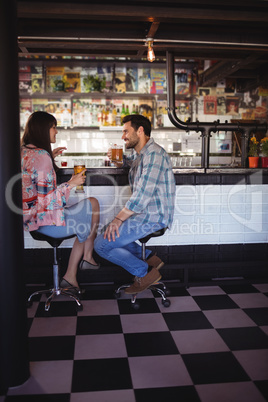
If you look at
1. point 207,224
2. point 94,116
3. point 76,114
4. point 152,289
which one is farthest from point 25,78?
point 152,289

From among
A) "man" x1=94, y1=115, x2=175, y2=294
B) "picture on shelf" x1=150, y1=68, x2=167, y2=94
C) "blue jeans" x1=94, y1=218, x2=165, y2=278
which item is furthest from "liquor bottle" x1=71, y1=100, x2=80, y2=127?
"blue jeans" x1=94, y1=218, x2=165, y2=278

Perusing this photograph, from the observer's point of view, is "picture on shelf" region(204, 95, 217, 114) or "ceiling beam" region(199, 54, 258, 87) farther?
"picture on shelf" region(204, 95, 217, 114)

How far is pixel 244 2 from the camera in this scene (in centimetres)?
357

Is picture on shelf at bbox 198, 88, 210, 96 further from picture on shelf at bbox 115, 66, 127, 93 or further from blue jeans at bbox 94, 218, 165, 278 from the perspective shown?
blue jeans at bbox 94, 218, 165, 278

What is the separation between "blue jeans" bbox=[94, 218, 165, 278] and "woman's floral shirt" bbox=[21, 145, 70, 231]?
387 mm

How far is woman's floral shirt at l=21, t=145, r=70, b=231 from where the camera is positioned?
2859 mm

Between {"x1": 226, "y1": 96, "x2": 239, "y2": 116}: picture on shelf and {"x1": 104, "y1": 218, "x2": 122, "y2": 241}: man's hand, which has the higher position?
{"x1": 226, "y1": 96, "x2": 239, "y2": 116}: picture on shelf

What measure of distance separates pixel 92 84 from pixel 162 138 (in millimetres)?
1536

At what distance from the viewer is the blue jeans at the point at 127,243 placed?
3045 millimetres

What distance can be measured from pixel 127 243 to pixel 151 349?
0.88 m

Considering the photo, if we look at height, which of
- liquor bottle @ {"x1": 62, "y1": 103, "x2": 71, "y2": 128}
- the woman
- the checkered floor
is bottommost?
the checkered floor

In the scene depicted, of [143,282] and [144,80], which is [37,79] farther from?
[143,282]

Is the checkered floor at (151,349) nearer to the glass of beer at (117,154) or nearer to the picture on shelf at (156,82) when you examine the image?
the glass of beer at (117,154)

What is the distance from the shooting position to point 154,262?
11.2 feet
